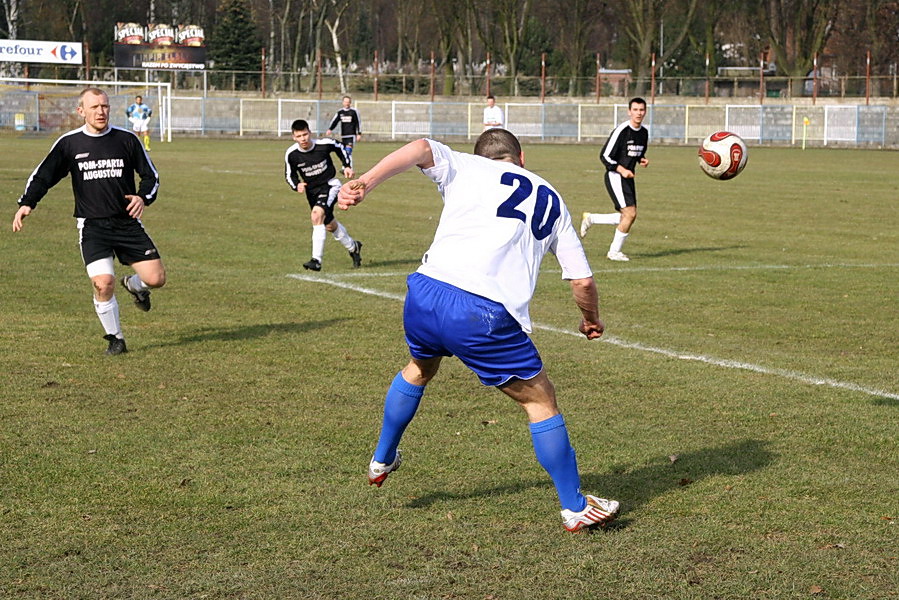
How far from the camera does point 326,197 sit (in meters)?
15.2

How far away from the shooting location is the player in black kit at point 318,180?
15.0m

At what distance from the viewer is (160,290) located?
1292cm

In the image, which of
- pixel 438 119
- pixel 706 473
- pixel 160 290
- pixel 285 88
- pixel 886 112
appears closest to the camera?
pixel 706 473

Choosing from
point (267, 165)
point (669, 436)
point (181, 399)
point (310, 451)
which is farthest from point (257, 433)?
point (267, 165)

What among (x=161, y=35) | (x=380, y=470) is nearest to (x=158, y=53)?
(x=161, y=35)

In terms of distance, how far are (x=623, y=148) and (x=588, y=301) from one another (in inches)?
458

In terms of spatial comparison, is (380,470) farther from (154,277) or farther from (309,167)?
(309,167)

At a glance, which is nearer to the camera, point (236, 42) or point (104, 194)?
point (104, 194)

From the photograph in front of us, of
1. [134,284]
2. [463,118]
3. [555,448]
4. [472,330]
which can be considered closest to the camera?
[472,330]

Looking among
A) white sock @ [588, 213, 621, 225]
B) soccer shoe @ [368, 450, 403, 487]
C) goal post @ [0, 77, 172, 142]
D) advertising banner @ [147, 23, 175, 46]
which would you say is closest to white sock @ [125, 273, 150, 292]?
soccer shoe @ [368, 450, 403, 487]

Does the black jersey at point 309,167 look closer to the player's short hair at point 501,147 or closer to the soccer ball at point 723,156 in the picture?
the soccer ball at point 723,156

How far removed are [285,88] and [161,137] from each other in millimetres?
21976

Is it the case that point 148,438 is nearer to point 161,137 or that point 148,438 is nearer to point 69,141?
point 69,141

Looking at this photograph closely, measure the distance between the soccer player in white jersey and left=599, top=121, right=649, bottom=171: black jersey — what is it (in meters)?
11.5
